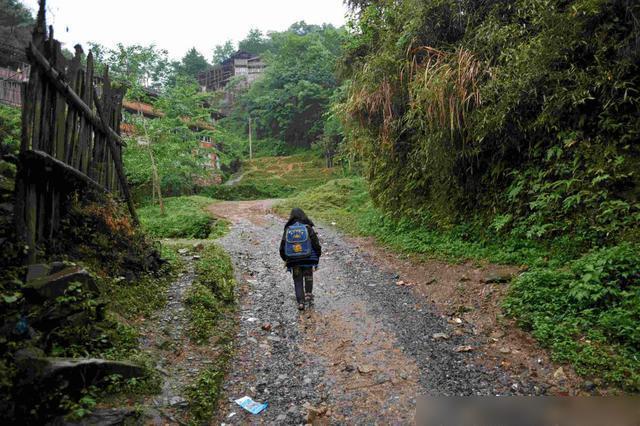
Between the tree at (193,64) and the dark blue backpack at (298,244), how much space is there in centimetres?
6789

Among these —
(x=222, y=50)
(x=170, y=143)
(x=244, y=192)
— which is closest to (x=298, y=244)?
(x=170, y=143)

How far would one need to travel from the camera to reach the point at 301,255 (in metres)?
6.30

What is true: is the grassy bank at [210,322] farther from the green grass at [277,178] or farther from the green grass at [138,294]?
the green grass at [277,178]

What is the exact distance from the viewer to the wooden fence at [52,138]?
3.74 metres

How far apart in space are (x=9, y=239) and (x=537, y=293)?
242 inches

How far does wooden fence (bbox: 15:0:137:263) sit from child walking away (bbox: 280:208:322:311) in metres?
3.16

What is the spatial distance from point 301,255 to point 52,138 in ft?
12.5

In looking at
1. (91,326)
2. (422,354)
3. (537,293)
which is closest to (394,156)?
(537,293)

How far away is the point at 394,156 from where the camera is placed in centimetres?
1020

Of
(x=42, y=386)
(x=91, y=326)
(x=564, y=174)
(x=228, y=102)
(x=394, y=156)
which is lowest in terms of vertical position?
(x=42, y=386)

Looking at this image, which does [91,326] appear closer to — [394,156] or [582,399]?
[582,399]

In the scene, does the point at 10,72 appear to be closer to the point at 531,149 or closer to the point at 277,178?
the point at 277,178

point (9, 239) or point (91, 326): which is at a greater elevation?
point (9, 239)

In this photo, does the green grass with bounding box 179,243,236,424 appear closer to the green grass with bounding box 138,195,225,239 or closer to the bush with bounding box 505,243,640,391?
the bush with bounding box 505,243,640,391
